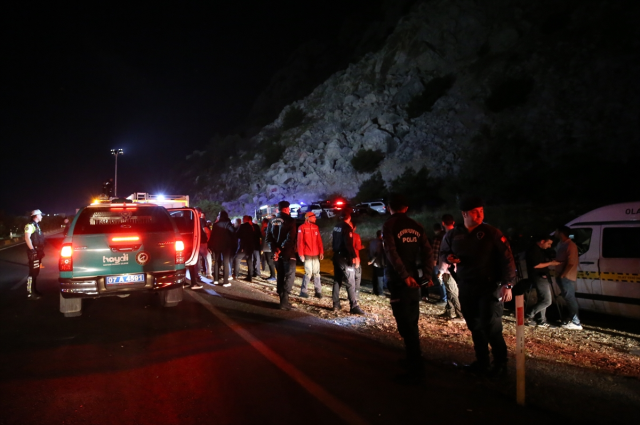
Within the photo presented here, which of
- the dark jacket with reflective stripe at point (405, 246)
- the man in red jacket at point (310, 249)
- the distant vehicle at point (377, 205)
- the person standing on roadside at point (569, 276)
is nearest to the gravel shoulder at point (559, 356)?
the person standing on roadside at point (569, 276)

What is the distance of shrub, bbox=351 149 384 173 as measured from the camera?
49.1 m

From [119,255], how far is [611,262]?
323 inches

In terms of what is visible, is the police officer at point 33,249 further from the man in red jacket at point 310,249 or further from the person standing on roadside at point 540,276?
the person standing on roadside at point 540,276

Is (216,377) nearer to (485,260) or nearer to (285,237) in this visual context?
(485,260)

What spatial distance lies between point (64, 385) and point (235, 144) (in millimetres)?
71000

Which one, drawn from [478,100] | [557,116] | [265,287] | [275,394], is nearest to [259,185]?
[478,100]

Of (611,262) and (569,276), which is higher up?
(611,262)

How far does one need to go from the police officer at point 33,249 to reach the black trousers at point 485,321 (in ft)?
29.8

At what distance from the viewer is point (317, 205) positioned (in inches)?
1378

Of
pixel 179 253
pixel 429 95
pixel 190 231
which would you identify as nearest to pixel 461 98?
pixel 429 95

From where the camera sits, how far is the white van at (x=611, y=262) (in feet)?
21.9

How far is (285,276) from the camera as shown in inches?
314

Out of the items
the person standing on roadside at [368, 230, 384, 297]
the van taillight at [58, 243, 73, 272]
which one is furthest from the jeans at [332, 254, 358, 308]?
the van taillight at [58, 243, 73, 272]

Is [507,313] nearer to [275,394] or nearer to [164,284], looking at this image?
[275,394]
